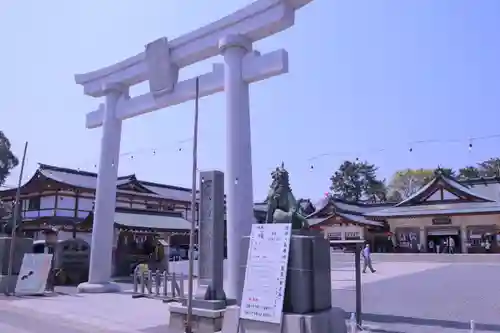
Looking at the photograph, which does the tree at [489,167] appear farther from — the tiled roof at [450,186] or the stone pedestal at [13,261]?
the stone pedestal at [13,261]

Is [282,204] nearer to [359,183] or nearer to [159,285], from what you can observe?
[159,285]

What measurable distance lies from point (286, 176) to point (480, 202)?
31.6 m

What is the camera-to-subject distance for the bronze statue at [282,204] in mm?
7188

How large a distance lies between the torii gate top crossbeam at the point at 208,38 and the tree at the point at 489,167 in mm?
56954

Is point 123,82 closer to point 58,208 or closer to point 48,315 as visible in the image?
point 48,315

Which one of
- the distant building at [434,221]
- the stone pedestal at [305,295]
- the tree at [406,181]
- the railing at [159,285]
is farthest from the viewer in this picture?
the tree at [406,181]

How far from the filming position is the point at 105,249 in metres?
15.4

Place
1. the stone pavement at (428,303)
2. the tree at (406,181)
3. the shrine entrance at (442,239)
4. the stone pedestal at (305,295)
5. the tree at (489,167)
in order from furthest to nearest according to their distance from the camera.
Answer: the tree at (406,181), the tree at (489,167), the shrine entrance at (442,239), the stone pavement at (428,303), the stone pedestal at (305,295)

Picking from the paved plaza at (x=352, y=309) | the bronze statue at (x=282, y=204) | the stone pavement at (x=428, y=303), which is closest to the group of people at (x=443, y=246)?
the stone pavement at (x=428, y=303)

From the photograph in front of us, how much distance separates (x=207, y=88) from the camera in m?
13.4

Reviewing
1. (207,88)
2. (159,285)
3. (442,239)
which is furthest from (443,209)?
(207,88)

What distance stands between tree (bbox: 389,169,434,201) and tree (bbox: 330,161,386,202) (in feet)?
11.5

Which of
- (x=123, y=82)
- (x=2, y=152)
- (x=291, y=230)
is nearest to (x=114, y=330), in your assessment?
(x=291, y=230)

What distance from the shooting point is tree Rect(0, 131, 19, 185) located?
5216 cm
